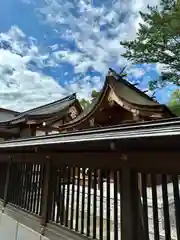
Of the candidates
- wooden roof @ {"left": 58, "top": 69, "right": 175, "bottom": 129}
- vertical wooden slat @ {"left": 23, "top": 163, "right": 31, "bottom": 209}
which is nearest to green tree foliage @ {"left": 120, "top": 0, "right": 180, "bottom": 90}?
wooden roof @ {"left": 58, "top": 69, "right": 175, "bottom": 129}

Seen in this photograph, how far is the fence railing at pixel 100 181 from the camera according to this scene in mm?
2113

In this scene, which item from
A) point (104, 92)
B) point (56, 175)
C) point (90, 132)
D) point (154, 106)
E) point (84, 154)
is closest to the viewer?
point (90, 132)

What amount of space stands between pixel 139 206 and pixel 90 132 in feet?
3.25

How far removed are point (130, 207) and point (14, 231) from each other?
297 cm

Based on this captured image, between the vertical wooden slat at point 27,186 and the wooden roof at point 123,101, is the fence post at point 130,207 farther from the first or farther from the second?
the wooden roof at point 123,101

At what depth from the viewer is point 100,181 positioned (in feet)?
8.96

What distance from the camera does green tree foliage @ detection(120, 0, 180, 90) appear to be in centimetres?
1258

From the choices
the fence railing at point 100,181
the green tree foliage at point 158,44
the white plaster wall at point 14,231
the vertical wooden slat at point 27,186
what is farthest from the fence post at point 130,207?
the green tree foliage at point 158,44

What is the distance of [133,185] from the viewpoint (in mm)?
2389

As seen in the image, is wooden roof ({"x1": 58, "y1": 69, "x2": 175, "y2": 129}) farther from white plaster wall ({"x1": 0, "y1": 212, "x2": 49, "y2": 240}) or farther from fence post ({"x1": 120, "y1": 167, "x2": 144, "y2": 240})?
white plaster wall ({"x1": 0, "y1": 212, "x2": 49, "y2": 240})

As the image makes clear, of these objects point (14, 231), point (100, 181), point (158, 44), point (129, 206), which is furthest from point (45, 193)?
point (158, 44)

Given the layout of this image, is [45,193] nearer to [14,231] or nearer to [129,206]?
[14,231]

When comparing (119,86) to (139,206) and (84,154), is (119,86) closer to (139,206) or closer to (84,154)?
(84,154)

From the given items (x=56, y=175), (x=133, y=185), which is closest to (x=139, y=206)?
(x=133, y=185)
